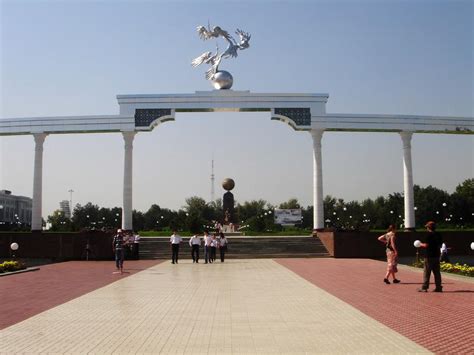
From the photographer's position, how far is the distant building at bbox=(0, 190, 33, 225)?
395 feet

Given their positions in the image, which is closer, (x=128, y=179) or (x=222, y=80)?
(x=222, y=80)

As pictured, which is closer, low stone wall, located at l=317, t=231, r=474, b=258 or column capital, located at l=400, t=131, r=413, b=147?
low stone wall, located at l=317, t=231, r=474, b=258

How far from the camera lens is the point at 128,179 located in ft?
112

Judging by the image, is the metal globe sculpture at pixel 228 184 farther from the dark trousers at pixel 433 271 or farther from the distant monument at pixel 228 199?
the dark trousers at pixel 433 271

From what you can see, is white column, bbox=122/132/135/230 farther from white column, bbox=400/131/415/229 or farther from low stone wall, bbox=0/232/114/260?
white column, bbox=400/131/415/229

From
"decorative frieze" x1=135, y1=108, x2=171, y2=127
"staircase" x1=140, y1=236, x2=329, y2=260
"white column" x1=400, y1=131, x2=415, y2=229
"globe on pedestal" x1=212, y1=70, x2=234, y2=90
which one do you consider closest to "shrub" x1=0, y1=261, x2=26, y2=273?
"staircase" x1=140, y1=236, x2=329, y2=260

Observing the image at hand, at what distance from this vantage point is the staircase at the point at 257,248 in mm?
28841

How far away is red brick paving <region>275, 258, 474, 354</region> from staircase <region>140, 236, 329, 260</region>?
1125cm

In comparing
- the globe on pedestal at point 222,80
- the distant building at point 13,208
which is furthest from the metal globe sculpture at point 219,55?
the distant building at point 13,208

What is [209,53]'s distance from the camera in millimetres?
33500

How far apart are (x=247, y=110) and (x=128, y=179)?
867cm

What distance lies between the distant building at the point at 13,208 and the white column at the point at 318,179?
3815 inches

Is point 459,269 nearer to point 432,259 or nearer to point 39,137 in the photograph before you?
point 432,259

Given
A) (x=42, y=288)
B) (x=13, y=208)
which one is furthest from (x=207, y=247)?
(x=13, y=208)
